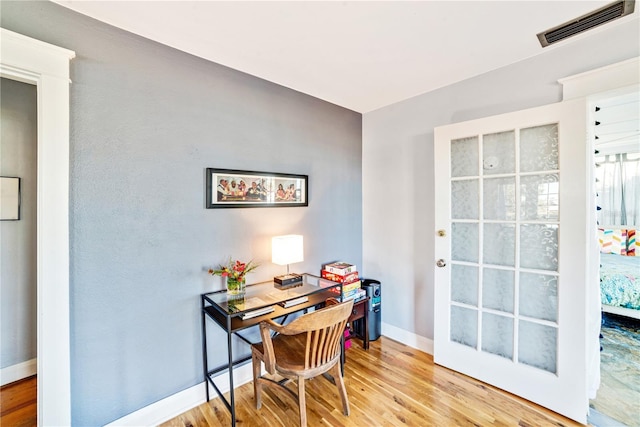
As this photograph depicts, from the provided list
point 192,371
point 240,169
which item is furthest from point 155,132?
point 192,371

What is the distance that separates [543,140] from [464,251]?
97cm

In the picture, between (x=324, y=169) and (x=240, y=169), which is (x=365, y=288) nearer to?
(x=324, y=169)

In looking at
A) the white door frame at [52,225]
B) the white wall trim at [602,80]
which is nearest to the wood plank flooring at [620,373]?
the white wall trim at [602,80]

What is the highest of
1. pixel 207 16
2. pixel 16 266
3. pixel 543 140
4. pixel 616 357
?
pixel 207 16

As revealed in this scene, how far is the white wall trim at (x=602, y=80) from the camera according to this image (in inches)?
60.0

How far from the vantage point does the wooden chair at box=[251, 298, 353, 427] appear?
1486 mm

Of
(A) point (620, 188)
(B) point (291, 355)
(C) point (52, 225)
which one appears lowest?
(B) point (291, 355)

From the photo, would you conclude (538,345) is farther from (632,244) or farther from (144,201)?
(632,244)

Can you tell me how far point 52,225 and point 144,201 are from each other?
0.43m

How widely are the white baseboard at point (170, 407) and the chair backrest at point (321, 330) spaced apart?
33.8 inches

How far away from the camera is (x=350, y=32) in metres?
1.63

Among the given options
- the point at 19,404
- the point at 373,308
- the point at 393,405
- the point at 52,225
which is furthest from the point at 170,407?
the point at 373,308

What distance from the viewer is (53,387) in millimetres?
1353

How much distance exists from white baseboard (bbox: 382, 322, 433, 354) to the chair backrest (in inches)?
49.3
